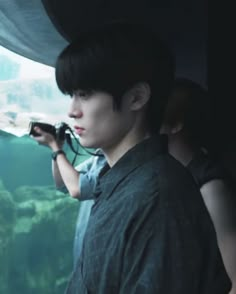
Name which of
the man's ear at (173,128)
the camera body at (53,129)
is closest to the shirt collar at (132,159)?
the man's ear at (173,128)

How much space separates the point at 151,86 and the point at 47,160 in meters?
2.09

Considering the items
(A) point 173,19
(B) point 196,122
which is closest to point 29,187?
(A) point 173,19

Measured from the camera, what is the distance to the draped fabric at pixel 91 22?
1.51 metres

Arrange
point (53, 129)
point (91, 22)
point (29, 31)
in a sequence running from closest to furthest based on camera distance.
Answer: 1. point (53, 129)
2. point (91, 22)
3. point (29, 31)

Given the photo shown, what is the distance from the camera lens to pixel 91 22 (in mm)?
1531

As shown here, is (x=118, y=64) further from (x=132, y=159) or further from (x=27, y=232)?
(x=27, y=232)

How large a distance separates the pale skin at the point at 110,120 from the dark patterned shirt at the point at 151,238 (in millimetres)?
31

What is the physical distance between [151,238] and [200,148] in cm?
59

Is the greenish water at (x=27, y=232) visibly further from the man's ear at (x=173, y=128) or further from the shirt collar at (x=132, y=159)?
the shirt collar at (x=132, y=159)

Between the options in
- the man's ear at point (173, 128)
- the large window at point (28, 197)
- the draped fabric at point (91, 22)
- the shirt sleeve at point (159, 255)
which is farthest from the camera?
the large window at point (28, 197)

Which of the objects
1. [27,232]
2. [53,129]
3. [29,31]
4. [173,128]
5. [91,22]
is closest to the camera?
[173,128]

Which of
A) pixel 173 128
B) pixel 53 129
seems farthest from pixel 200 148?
pixel 53 129

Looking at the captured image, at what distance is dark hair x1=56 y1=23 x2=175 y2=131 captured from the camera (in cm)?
68

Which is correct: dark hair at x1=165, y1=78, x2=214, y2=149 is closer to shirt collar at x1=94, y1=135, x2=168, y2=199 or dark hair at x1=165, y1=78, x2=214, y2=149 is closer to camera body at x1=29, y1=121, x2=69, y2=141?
camera body at x1=29, y1=121, x2=69, y2=141
